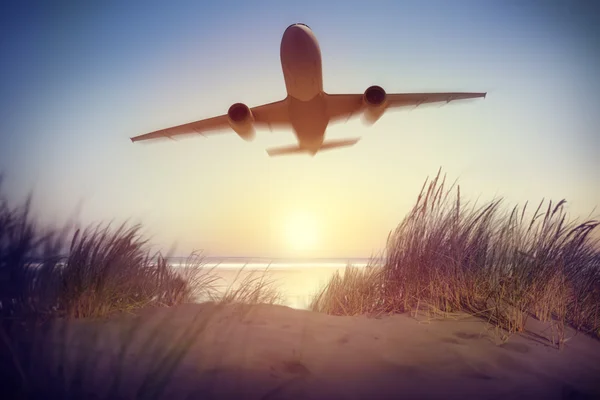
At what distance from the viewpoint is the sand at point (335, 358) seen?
161 cm

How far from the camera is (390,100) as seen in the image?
6.64 meters

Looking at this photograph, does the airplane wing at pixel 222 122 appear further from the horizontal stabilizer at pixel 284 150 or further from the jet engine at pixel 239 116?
the jet engine at pixel 239 116

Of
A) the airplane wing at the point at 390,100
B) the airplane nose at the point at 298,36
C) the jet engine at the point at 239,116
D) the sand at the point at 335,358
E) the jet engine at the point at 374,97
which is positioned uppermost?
the airplane nose at the point at 298,36

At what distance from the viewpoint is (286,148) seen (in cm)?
722

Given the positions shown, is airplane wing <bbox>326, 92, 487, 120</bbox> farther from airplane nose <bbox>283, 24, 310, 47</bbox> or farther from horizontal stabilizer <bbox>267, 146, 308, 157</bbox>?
airplane nose <bbox>283, 24, 310, 47</bbox>

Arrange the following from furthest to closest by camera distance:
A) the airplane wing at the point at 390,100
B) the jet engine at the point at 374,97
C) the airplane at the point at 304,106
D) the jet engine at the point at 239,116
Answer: the airplane wing at the point at 390,100
the jet engine at the point at 239,116
the jet engine at the point at 374,97
the airplane at the point at 304,106

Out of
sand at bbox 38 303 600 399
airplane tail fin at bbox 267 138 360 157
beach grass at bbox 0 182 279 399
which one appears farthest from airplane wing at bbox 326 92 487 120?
sand at bbox 38 303 600 399

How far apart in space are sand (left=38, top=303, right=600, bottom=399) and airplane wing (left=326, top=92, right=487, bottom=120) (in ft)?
16.5

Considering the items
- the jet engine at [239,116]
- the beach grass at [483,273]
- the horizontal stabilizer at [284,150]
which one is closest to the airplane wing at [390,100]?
the horizontal stabilizer at [284,150]

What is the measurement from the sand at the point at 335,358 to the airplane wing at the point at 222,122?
506 cm

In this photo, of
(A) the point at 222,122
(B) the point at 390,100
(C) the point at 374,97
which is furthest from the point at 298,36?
(A) the point at 222,122

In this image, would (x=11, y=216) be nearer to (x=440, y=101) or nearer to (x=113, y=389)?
(x=113, y=389)

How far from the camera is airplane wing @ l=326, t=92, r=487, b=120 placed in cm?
651

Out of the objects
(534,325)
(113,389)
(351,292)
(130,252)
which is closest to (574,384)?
(534,325)
